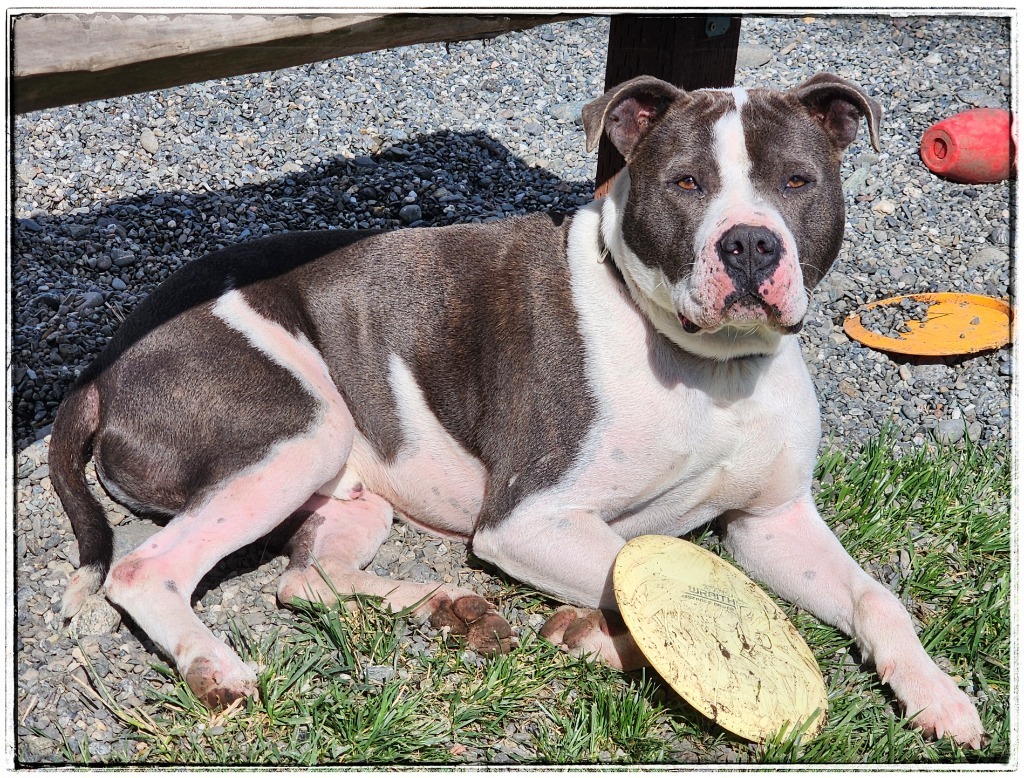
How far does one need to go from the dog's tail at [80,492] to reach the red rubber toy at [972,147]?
529 centimetres

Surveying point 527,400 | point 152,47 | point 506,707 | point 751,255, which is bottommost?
point 506,707

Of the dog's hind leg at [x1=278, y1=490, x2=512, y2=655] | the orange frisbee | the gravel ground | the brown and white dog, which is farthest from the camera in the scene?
the orange frisbee

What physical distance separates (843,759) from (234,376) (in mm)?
2399

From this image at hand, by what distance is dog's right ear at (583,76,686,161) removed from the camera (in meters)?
3.71

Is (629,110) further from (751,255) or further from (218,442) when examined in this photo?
(218,442)

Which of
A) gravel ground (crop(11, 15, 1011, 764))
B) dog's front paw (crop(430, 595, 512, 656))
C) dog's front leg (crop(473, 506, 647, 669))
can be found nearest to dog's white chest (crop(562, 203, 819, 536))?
dog's front leg (crop(473, 506, 647, 669))

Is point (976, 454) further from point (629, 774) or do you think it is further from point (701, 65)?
point (629, 774)

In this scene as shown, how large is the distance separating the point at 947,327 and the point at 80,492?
14.1 feet

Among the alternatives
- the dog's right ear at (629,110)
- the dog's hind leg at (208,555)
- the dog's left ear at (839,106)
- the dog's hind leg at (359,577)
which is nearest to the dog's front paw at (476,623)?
the dog's hind leg at (359,577)

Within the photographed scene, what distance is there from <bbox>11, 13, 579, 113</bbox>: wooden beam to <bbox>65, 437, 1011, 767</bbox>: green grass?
1866mm

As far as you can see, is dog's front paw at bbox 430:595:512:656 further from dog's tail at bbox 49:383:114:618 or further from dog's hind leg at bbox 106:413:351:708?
dog's tail at bbox 49:383:114:618

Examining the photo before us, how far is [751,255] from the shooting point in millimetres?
3293

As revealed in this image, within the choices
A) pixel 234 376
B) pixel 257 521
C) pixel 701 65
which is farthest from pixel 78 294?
pixel 701 65

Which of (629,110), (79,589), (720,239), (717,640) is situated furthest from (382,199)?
(717,640)
